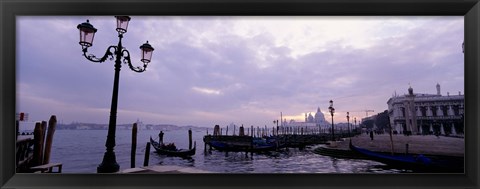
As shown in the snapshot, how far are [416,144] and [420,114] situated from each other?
2.12 feet

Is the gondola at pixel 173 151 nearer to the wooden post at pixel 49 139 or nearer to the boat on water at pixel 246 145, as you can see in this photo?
the boat on water at pixel 246 145

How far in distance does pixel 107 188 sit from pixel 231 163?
8388mm

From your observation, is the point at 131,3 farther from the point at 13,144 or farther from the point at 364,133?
the point at 364,133

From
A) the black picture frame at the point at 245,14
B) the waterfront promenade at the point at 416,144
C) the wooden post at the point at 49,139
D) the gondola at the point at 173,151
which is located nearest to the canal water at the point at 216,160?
the gondola at the point at 173,151

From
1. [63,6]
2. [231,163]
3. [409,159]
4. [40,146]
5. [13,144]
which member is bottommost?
[231,163]

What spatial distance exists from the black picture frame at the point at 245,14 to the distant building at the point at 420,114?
1.90 metres

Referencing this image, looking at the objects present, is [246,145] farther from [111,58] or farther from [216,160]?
[111,58]

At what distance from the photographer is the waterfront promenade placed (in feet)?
12.7

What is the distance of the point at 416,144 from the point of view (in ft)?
18.8

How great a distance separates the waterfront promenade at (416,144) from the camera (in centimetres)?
389

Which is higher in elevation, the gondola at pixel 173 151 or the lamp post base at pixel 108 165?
the lamp post base at pixel 108 165

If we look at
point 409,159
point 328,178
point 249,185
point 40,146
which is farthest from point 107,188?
point 409,159

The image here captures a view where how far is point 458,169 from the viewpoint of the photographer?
6.20ft

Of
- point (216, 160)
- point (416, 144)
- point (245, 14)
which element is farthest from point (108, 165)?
point (216, 160)
